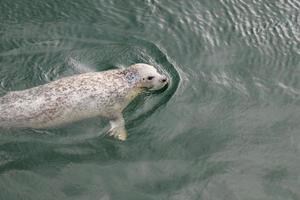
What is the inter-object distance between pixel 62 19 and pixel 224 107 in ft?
11.9

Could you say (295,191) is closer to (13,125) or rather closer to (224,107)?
(224,107)

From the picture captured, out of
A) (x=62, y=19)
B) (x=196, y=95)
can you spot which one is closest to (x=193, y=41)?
(x=196, y=95)

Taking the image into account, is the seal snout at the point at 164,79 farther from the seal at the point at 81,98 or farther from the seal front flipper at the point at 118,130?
the seal front flipper at the point at 118,130

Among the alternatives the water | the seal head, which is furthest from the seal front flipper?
the seal head

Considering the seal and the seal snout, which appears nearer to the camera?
the seal

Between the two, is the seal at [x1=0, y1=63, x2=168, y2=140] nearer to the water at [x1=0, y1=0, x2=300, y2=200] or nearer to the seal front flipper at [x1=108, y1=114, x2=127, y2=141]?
the seal front flipper at [x1=108, y1=114, x2=127, y2=141]

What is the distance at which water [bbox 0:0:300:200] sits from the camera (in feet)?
26.1

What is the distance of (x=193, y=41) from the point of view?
34.2 ft

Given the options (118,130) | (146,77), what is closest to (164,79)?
(146,77)

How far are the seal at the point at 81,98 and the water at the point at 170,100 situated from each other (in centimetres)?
18

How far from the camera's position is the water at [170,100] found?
26.1 ft

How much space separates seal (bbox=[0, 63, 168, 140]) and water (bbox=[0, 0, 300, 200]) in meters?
0.18

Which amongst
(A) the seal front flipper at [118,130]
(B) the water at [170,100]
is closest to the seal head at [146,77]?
(B) the water at [170,100]

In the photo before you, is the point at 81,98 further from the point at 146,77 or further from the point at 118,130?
the point at 146,77
